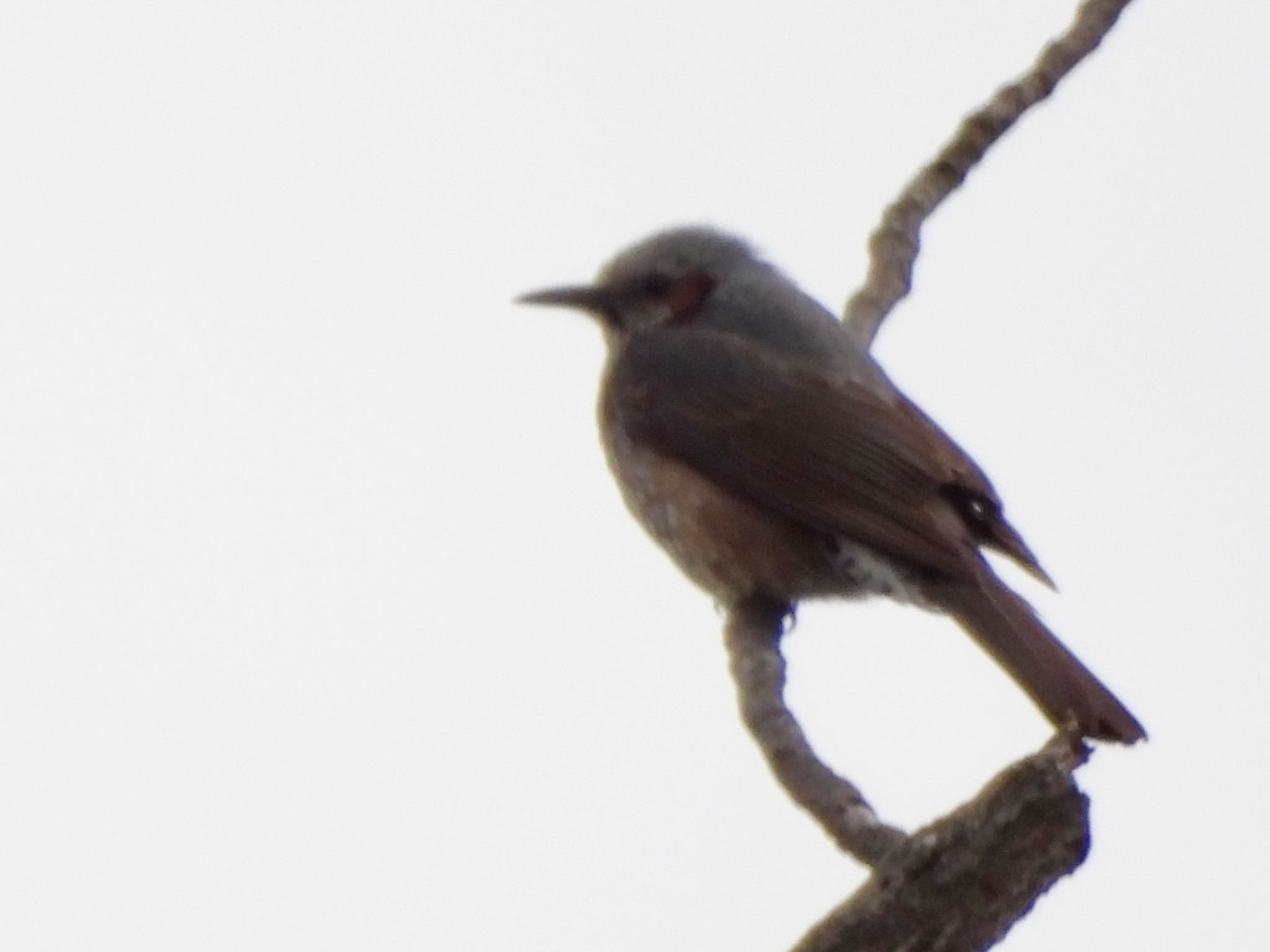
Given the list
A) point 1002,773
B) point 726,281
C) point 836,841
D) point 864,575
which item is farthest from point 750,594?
point 1002,773

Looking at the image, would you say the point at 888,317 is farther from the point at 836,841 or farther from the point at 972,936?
the point at 972,936

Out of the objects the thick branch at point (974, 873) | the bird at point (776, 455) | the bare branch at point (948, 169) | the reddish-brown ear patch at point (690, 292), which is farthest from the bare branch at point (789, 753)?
the reddish-brown ear patch at point (690, 292)

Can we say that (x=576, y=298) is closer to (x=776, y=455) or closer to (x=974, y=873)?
(x=776, y=455)

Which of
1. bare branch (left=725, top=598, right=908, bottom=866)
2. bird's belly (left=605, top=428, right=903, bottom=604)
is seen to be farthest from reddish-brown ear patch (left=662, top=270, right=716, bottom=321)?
bare branch (left=725, top=598, right=908, bottom=866)

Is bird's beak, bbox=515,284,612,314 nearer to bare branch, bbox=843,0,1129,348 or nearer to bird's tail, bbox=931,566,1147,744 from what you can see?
bare branch, bbox=843,0,1129,348

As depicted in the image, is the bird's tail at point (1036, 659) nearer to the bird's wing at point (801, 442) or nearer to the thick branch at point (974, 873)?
the bird's wing at point (801, 442)
